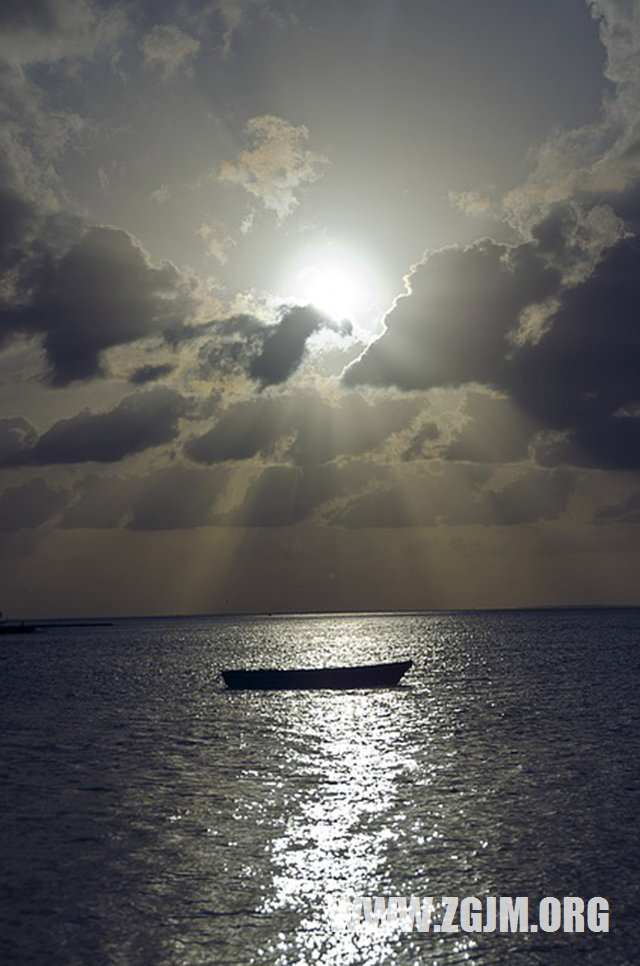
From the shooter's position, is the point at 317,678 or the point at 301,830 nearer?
the point at 301,830

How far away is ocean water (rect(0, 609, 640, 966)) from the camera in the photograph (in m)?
22.7

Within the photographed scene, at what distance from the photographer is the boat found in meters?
99.8

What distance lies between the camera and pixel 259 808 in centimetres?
3800

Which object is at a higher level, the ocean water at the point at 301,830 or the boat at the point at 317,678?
the boat at the point at 317,678

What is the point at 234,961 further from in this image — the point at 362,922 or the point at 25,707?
the point at 25,707

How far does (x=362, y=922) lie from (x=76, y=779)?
2686cm

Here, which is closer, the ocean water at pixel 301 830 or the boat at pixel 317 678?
the ocean water at pixel 301 830

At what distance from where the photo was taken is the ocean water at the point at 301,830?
2269cm

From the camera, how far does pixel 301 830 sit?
33.8 metres

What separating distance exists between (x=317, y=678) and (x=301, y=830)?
6754 cm

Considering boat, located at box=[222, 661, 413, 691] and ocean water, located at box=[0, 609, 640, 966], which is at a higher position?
boat, located at box=[222, 661, 413, 691]

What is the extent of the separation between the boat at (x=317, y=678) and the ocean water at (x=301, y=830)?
71.8 feet

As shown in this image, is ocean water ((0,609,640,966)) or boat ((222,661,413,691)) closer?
ocean water ((0,609,640,966))

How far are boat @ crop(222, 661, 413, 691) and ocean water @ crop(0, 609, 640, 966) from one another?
21895 millimetres
